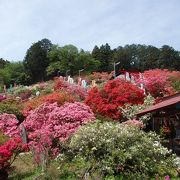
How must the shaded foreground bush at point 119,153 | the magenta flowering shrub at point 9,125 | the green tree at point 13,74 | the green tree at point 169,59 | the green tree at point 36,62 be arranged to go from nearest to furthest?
the shaded foreground bush at point 119,153, the magenta flowering shrub at point 9,125, the green tree at point 169,59, the green tree at point 13,74, the green tree at point 36,62

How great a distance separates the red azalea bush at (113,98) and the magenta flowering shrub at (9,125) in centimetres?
413

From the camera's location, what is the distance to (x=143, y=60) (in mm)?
71375

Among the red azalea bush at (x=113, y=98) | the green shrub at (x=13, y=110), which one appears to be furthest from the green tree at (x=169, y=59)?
the green shrub at (x=13, y=110)

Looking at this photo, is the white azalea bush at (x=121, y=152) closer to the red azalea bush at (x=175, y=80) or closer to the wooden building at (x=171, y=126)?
the wooden building at (x=171, y=126)

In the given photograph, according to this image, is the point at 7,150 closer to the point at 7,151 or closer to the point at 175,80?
the point at 7,151

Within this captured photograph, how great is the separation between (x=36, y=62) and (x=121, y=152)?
63746mm

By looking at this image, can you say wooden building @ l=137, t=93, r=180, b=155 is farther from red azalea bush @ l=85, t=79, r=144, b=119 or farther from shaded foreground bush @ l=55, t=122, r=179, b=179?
red azalea bush @ l=85, t=79, r=144, b=119

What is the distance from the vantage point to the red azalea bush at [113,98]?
19.8 meters

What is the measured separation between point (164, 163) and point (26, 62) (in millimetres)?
66718

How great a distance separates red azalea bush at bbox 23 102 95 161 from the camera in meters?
13.8

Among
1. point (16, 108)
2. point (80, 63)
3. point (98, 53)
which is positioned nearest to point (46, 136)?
point (16, 108)

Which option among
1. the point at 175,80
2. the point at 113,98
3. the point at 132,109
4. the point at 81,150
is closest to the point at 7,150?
the point at 81,150

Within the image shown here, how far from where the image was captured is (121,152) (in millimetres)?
11961

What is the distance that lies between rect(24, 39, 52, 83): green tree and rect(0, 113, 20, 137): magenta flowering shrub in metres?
56.0
